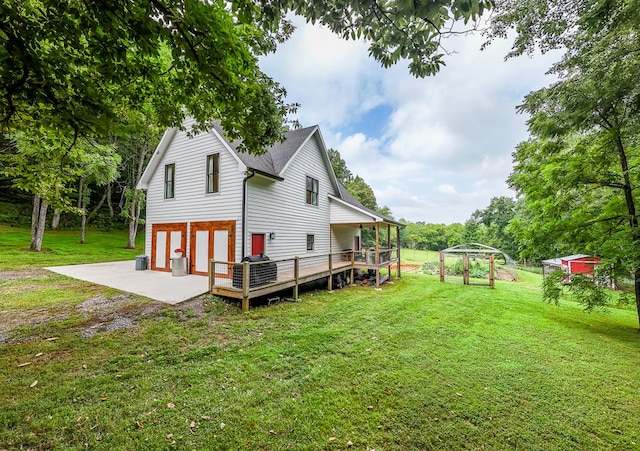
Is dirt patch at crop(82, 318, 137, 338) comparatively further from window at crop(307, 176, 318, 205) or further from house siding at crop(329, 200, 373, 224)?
house siding at crop(329, 200, 373, 224)

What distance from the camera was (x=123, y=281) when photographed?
8836 millimetres

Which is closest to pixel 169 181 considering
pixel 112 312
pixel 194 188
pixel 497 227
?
pixel 194 188

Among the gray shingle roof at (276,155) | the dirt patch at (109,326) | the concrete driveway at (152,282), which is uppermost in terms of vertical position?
the gray shingle roof at (276,155)

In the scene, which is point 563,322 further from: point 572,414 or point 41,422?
point 41,422

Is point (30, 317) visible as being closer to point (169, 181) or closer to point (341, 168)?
point (169, 181)

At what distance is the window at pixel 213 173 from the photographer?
31.6 feet

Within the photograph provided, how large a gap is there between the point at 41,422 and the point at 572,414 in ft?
19.4

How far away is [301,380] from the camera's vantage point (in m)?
3.51

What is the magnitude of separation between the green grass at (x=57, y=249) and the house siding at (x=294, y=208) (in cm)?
1135

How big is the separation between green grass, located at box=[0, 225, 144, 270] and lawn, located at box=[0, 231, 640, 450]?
8.91 metres

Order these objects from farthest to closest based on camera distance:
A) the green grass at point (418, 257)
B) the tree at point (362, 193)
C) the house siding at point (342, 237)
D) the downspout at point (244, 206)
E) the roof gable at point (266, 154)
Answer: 1. the tree at point (362, 193)
2. the green grass at point (418, 257)
3. the house siding at point (342, 237)
4. the roof gable at point (266, 154)
5. the downspout at point (244, 206)

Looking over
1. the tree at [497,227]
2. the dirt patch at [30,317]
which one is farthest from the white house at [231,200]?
the tree at [497,227]

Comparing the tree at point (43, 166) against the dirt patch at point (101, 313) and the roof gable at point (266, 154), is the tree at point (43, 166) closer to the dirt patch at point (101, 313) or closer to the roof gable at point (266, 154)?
the dirt patch at point (101, 313)

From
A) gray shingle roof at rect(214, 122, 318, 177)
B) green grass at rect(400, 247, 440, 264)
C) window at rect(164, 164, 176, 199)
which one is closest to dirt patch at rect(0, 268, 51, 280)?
window at rect(164, 164, 176, 199)
